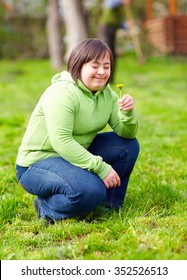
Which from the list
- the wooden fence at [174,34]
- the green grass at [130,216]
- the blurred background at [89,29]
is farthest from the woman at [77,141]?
the wooden fence at [174,34]

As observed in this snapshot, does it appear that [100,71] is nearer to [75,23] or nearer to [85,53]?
[85,53]

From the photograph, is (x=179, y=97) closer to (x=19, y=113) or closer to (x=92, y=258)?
(x=19, y=113)

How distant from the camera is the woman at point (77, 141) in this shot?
3148 mm

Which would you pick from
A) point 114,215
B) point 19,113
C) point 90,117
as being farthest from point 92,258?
point 19,113

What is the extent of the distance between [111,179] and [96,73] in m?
0.65

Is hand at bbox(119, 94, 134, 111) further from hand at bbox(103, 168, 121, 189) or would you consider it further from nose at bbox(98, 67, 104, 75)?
hand at bbox(103, 168, 121, 189)

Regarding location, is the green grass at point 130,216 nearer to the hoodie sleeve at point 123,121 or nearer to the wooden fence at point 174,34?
the hoodie sleeve at point 123,121

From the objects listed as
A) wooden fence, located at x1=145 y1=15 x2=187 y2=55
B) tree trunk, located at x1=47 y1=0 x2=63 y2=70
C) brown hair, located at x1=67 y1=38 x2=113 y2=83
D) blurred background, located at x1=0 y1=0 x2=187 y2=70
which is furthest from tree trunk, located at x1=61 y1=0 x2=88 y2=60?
brown hair, located at x1=67 y1=38 x2=113 y2=83

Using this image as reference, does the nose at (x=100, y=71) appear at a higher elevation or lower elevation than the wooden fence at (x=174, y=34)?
higher

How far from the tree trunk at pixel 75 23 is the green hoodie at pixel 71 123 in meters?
8.17

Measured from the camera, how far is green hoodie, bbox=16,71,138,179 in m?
3.15

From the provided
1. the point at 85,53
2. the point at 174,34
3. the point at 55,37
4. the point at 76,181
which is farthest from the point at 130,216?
the point at 174,34

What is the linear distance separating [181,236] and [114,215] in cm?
63

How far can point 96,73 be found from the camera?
10.6 feet
